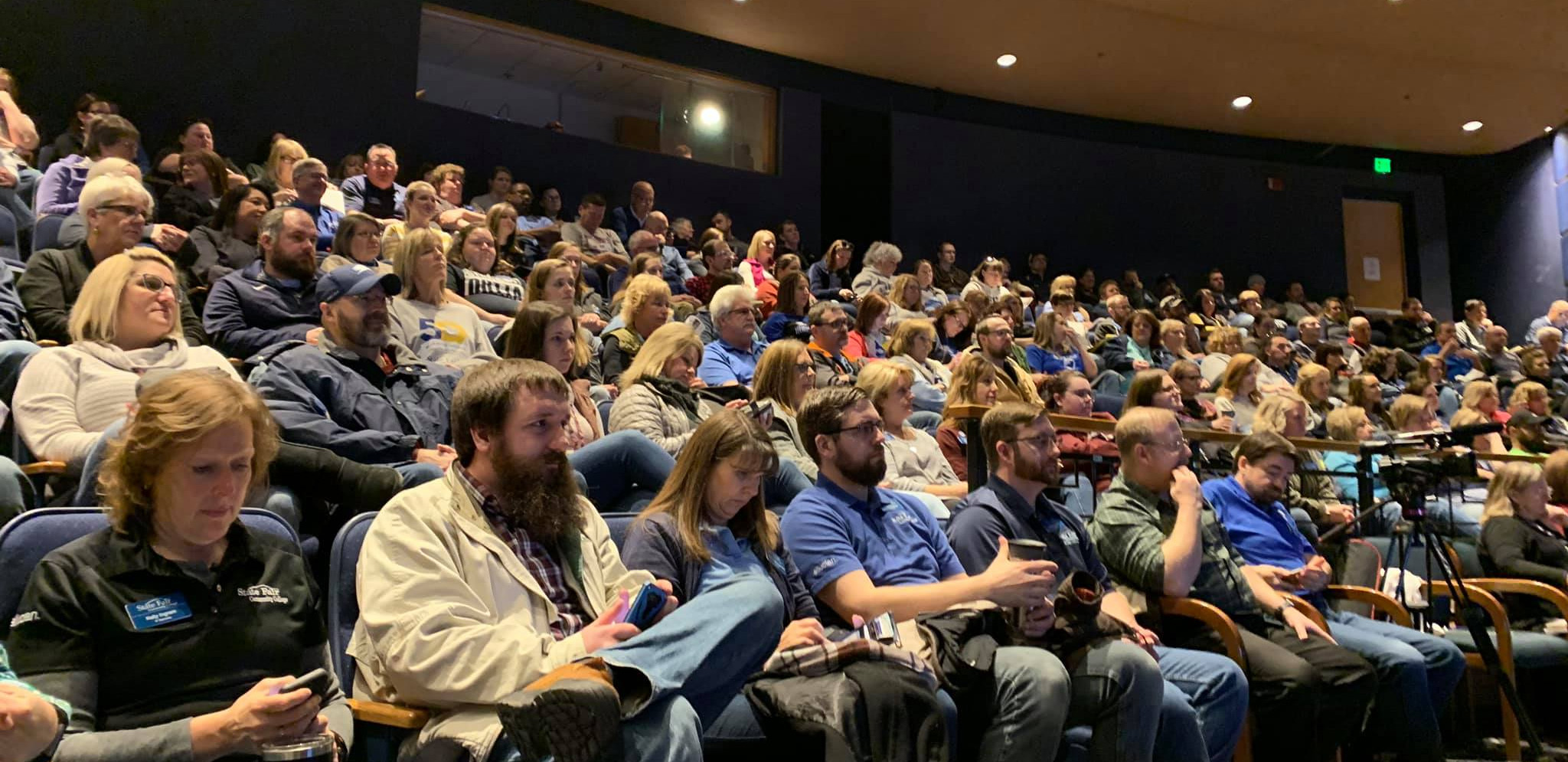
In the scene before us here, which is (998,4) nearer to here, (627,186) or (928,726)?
(627,186)

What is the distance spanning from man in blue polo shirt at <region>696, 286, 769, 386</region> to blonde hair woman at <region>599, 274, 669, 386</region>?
255 millimetres

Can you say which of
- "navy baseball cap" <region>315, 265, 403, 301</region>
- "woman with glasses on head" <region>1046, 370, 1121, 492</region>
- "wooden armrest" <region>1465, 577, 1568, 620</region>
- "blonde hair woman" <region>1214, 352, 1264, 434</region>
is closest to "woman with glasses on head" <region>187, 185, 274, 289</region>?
"navy baseball cap" <region>315, 265, 403, 301</region>

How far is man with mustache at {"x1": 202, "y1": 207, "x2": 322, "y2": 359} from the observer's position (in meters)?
3.59

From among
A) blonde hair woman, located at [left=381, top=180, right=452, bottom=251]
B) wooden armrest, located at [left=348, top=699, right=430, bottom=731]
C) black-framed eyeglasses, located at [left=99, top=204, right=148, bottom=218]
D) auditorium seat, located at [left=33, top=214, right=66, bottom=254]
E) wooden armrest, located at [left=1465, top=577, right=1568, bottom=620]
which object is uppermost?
blonde hair woman, located at [left=381, top=180, right=452, bottom=251]

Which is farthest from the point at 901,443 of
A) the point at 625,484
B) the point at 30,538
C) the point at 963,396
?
the point at 30,538

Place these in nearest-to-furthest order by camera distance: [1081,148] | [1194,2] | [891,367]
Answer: [891,367] < [1194,2] < [1081,148]

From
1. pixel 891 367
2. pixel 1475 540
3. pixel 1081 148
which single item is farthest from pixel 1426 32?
pixel 891 367

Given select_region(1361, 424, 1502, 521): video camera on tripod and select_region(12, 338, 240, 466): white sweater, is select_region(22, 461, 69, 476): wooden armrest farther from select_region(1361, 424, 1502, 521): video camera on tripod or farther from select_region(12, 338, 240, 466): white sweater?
select_region(1361, 424, 1502, 521): video camera on tripod

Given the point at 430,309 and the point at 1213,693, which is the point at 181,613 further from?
the point at 430,309

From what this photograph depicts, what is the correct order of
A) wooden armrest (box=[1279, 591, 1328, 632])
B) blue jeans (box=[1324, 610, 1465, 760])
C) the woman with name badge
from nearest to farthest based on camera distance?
Result: the woman with name badge, blue jeans (box=[1324, 610, 1465, 760]), wooden armrest (box=[1279, 591, 1328, 632])

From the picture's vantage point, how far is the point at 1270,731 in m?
2.96

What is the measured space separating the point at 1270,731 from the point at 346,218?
11.8 feet

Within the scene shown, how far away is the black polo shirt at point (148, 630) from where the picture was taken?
1523 mm

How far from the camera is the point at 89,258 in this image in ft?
11.9
